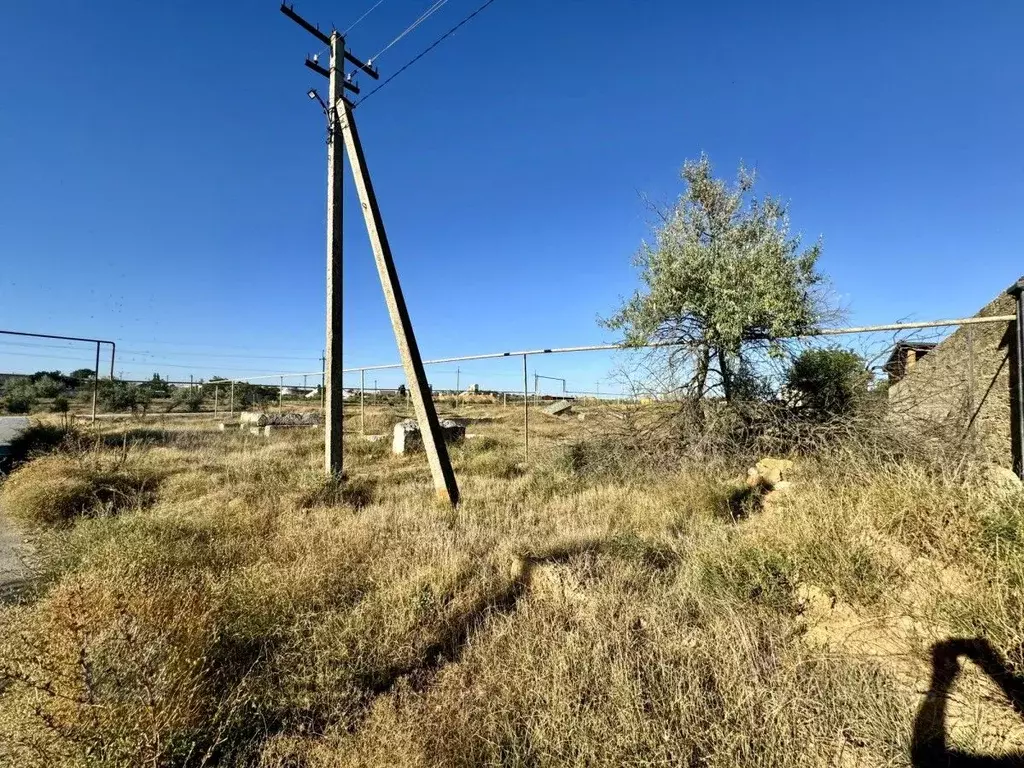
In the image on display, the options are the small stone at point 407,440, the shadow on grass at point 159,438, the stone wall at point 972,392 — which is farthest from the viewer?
the small stone at point 407,440

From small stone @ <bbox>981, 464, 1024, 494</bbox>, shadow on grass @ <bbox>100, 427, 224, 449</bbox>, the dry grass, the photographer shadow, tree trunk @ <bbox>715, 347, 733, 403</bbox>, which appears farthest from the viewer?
shadow on grass @ <bbox>100, 427, 224, 449</bbox>

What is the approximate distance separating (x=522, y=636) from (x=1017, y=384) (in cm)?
591

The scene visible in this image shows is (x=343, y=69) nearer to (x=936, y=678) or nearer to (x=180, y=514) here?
(x=180, y=514)

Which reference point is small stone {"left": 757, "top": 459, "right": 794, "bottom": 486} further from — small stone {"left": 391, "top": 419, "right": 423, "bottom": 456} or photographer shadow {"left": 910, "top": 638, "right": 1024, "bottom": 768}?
small stone {"left": 391, "top": 419, "right": 423, "bottom": 456}

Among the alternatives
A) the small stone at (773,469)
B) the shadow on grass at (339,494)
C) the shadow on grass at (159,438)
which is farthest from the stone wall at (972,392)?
the shadow on grass at (159,438)

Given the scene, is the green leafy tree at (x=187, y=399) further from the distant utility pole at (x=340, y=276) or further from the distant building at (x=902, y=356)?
the distant building at (x=902, y=356)

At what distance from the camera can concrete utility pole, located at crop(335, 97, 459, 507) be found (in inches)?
228

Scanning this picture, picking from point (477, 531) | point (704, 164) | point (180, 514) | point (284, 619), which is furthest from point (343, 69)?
point (284, 619)

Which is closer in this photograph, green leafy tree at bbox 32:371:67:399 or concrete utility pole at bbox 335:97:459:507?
concrete utility pole at bbox 335:97:459:507

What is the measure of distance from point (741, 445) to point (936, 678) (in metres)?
4.92

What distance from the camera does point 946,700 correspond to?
2096 mm

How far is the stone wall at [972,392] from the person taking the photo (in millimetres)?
5277

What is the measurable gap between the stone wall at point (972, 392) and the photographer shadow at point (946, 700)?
3.84 meters

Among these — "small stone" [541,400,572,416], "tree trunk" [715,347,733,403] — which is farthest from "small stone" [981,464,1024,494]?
"small stone" [541,400,572,416]
